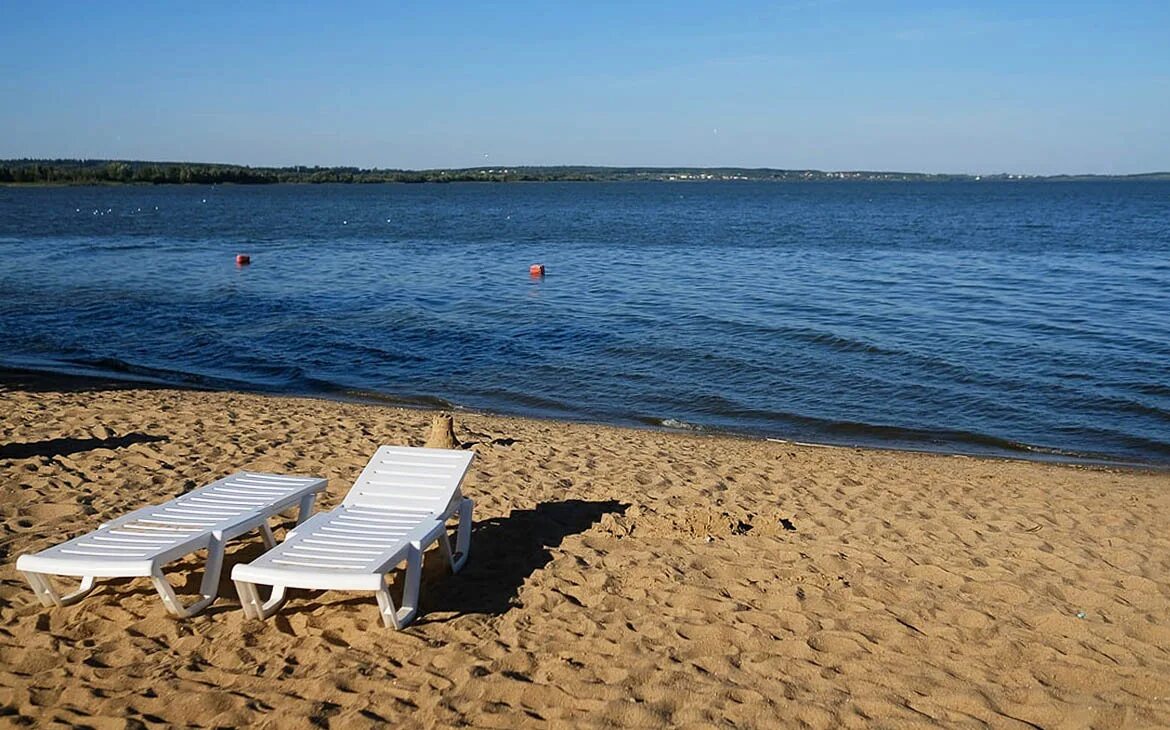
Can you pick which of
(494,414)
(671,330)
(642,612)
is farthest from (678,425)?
(642,612)

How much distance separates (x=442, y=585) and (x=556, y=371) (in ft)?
33.8

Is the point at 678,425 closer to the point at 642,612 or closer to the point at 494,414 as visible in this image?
the point at 494,414

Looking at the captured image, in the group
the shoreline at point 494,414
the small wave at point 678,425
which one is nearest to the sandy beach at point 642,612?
the shoreline at point 494,414

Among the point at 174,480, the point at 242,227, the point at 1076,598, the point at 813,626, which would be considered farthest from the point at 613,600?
the point at 242,227

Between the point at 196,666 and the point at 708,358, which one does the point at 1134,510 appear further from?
the point at 708,358

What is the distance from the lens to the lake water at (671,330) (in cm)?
1388

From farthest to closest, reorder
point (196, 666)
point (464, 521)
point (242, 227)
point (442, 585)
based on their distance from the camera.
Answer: point (242, 227)
point (464, 521)
point (442, 585)
point (196, 666)

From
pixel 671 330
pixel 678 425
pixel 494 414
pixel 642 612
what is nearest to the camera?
pixel 642 612

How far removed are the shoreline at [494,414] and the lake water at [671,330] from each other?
0.15 metres

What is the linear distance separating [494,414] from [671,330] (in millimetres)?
7349

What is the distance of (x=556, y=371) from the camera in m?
16.2

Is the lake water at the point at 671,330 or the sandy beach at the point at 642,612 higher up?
the sandy beach at the point at 642,612

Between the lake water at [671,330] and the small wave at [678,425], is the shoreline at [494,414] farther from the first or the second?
the lake water at [671,330]

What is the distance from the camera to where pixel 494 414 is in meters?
13.5
